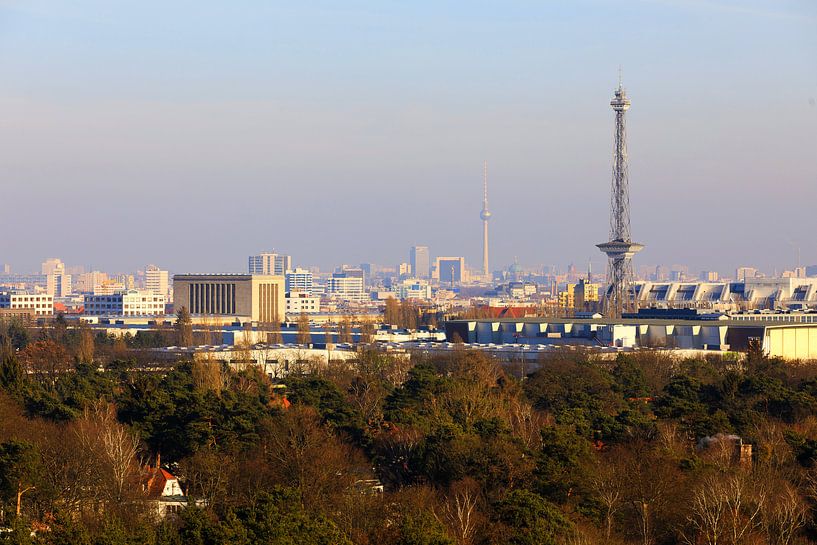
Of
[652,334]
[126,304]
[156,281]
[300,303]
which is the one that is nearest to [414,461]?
[652,334]

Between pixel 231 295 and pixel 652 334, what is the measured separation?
148ft

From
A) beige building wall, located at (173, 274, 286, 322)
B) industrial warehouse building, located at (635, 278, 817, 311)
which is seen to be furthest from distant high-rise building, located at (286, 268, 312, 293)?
beige building wall, located at (173, 274, 286, 322)

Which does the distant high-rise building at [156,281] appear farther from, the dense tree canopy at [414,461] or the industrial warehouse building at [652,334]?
the dense tree canopy at [414,461]

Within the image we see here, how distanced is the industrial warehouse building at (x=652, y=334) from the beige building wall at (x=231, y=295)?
35.6m

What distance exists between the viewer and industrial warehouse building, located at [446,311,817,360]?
56.9 metres

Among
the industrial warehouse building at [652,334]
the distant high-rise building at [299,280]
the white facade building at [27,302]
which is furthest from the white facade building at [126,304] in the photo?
the distant high-rise building at [299,280]

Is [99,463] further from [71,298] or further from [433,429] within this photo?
[71,298]

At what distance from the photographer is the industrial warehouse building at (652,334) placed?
5688 cm

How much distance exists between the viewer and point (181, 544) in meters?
18.3

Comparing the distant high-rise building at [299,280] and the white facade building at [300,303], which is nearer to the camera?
the white facade building at [300,303]

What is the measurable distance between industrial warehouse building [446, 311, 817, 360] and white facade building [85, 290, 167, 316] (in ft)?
177

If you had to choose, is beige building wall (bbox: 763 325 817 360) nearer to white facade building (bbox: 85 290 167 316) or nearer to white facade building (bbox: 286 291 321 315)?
white facade building (bbox: 85 290 167 316)

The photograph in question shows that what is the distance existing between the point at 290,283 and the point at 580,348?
139m

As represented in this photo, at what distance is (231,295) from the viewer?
3962 inches
